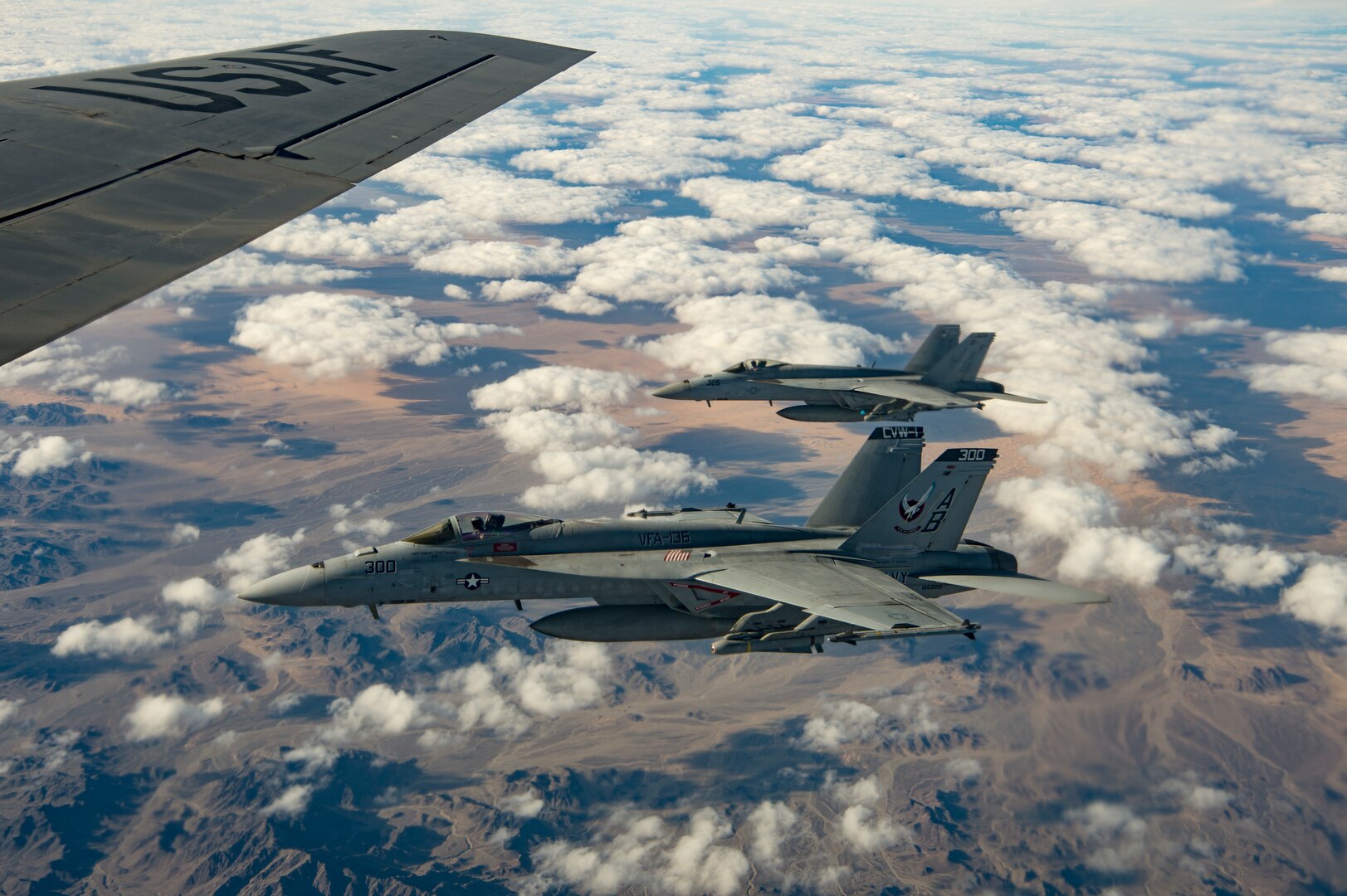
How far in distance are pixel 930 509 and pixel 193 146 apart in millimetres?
25472

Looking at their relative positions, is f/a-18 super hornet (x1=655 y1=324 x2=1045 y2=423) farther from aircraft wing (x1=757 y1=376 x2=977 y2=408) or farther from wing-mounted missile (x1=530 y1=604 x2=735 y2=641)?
wing-mounted missile (x1=530 y1=604 x2=735 y2=641)

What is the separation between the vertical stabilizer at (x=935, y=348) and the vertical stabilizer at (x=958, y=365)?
A: 372mm

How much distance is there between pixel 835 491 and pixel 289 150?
83.0 feet

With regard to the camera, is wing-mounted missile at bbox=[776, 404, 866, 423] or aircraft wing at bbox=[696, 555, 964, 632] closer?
aircraft wing at bbox=[696, 555, 964, 632]

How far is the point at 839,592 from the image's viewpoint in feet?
90.2

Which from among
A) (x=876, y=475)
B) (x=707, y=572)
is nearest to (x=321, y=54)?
(x=707, y=572)

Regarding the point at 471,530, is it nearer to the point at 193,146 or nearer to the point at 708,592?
the point at 708,592

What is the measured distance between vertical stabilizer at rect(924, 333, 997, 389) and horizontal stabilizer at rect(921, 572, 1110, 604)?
31.6 m

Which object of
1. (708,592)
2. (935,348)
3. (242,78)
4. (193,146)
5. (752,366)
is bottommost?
(752,366)

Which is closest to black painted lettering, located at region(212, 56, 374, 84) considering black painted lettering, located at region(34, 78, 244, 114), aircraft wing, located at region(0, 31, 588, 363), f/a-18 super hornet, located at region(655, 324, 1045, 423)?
aircraft wing, located at region(0, 31, 588, 363)

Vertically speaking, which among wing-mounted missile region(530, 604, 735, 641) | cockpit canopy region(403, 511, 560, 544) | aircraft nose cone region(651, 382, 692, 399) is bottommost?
aircraft nose cone region(651, 382, 692, 399)

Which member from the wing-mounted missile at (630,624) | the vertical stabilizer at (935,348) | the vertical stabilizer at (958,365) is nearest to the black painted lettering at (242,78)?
the wing-mounted missile at (630,624)

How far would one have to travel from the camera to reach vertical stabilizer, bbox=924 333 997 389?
61688mm

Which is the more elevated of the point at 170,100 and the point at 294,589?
the point at 170,100
